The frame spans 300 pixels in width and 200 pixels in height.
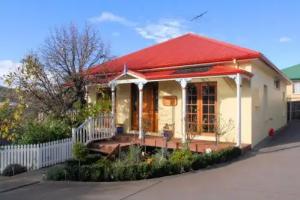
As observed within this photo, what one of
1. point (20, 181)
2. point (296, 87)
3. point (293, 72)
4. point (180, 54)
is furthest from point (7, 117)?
point (293, 72)

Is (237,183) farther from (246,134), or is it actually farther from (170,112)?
(170,112)

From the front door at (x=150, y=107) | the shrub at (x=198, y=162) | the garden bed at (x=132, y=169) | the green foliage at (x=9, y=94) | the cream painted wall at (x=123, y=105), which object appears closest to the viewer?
the garden bed at (x=132, y=169)

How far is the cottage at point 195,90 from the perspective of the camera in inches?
502

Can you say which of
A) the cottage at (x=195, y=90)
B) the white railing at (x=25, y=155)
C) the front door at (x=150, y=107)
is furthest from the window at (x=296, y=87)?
the white railing at (x=25, y=155)

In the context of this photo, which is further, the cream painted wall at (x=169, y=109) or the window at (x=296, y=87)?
the window at (x=296, y=87)

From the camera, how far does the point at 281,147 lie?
514 inches

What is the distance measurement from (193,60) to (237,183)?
6.58m

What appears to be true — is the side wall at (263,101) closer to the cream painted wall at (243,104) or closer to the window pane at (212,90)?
the cream painted wall at (243,104)

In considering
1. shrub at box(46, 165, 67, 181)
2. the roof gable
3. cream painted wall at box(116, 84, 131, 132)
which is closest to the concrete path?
shrub at box(46, 165, 67, 181)

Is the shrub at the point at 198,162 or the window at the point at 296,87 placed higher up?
→ the window at the point at 296,87

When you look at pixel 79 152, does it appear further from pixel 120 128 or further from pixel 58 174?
pixel 120 128

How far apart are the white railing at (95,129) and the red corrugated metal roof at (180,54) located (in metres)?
2.31

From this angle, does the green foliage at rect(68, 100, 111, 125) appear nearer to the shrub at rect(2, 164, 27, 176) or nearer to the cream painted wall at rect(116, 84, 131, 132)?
the cream painted wall at rect(116, 84, 131, 132)

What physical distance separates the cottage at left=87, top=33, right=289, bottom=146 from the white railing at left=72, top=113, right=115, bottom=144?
28.8 inches
